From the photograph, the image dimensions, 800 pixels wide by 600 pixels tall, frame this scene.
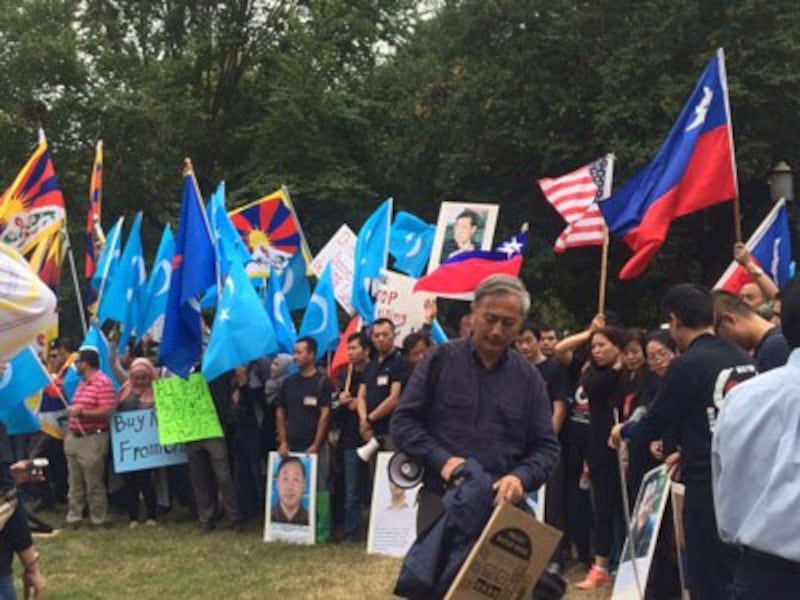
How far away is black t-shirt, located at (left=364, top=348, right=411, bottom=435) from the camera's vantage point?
30.7 feet

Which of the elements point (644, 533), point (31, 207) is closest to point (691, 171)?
point (644, 533)

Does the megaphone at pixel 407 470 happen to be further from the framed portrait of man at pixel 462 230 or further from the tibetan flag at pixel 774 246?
the framed portrait of man at pixel 462 230

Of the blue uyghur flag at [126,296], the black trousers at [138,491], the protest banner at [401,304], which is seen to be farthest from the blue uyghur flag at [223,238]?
the black trousers at [138,491]

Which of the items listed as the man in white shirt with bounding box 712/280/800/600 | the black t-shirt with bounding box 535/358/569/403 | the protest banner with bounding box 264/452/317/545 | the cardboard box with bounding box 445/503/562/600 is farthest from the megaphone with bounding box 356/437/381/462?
the man in white shirt with bounding box 712/280/800/600

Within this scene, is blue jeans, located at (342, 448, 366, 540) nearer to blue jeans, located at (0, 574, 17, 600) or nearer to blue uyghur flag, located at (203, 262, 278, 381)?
blue uyghur flag, located at (203, 262, 278, 381)

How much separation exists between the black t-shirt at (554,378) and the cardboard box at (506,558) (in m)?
4.14

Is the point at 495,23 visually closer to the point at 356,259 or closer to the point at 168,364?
the point at 356,259

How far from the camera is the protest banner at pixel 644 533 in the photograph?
638cm

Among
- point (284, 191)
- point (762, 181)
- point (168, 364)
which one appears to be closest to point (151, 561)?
point (168, 364)

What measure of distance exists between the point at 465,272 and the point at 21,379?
16.5 feet

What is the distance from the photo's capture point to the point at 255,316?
9711 mm

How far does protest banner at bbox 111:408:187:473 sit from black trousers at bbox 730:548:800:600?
833 cm

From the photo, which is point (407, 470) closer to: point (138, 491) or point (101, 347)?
point (138, 491)

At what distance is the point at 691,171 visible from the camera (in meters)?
7.84
